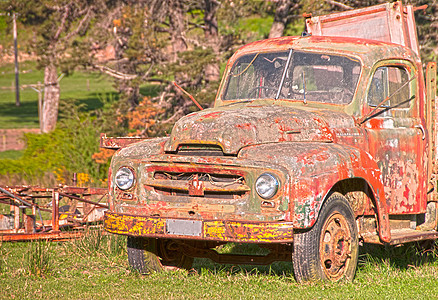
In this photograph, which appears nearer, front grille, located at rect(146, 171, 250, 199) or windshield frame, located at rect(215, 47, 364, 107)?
front grille, located at rect(146, 171, 250, 199)

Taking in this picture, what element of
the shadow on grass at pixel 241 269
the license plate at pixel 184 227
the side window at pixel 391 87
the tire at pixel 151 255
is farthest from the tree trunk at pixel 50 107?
the license plate at pixel 184 227

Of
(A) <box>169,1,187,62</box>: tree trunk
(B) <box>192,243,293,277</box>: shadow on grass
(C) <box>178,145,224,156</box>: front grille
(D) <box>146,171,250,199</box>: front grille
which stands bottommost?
(B) <box>192,243,293,277</box>: shadow on grass

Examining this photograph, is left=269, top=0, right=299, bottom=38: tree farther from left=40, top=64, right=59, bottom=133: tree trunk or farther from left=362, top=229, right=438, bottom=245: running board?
left=40, top=64, right=59, bottom=133: tree trunk

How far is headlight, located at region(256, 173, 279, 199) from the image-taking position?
5.88 meters

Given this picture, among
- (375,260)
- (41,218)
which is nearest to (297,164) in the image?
(375,260)

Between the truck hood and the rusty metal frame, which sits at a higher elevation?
the truck hood

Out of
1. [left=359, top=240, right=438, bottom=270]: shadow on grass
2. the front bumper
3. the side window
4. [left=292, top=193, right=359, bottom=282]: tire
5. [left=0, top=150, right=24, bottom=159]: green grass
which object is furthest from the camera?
[left=0, top=150, right=24, bottom=159]: green grass

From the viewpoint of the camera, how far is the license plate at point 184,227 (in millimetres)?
6071

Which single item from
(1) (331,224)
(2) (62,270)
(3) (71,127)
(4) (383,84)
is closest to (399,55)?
(4) (383,84)

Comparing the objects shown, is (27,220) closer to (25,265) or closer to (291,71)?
(25,265)

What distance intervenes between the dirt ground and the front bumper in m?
24.4

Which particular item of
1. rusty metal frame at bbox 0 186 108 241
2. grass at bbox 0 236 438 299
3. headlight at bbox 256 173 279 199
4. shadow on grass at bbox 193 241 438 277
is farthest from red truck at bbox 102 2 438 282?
rusty metal frame at bbox 0 186 108 241

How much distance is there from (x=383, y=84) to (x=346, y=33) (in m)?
1.71

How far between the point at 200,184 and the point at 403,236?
2.23 meters
